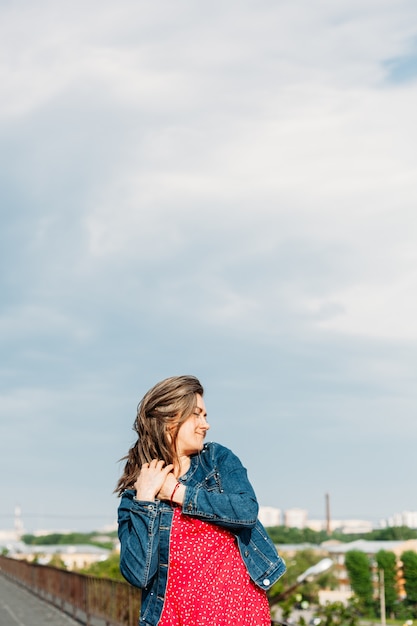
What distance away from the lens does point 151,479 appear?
2.76 metres

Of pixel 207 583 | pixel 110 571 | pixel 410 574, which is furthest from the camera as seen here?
pixel 410 574

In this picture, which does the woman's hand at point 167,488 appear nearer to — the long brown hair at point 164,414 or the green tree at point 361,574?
the long brown hair at point 164,414

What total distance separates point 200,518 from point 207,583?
6.7 inches

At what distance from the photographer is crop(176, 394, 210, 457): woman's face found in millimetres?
2781

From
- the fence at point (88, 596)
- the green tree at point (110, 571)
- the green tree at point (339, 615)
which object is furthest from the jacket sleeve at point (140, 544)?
the green tree at point (339, 615)

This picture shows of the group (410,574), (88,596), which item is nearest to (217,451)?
(88,596)

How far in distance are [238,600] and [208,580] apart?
3.7 inches

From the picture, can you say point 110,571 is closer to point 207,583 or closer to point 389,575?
point 207,583

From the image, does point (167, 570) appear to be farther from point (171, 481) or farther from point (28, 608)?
point (28, 608)

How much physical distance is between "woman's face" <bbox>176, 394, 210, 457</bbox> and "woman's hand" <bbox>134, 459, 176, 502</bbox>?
8cm

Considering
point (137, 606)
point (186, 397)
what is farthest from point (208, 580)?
point (137, 606)

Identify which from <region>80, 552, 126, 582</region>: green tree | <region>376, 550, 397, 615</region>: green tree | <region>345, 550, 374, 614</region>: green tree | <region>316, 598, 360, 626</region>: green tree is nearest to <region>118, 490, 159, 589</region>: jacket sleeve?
<region>80, 552, 126, 582</region>: green tree

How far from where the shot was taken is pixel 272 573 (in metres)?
2.71

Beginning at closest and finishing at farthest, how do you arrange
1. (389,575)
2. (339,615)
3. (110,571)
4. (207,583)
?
(207,583)
(339,615)
(110,571)
(389,575)
